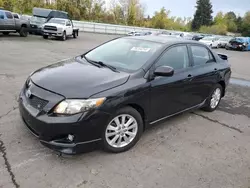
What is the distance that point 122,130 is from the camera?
10.9ft

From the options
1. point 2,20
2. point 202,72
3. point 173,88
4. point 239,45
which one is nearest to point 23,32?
point 2,20

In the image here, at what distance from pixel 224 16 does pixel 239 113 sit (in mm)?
82954

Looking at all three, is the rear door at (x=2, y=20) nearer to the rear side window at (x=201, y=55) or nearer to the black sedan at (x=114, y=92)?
the black sedan at (x=114, y=92)

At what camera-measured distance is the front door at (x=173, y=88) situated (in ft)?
12.0

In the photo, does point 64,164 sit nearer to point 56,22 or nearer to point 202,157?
point 202,157

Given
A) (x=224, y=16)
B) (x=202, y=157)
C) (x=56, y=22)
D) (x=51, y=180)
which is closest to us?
(x=51, y=180)

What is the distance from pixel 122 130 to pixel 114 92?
585 mm

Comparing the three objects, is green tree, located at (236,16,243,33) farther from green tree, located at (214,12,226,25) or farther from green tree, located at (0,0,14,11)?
green tree, located at (0,0,14,11)

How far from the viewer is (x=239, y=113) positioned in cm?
536

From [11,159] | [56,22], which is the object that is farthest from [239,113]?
[56,22]

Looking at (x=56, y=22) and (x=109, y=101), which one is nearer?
(x=109, y=101)

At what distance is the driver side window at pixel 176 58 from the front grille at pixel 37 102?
5.75ft

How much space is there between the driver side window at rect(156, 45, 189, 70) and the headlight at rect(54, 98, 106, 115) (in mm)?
1339

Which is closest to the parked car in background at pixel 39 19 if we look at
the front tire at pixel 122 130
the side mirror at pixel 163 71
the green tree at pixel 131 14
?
the side mirror at pixel 163 71
